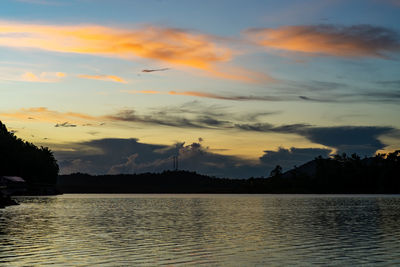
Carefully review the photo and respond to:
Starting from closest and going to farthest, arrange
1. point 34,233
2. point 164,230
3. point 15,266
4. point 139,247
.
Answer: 1. point 15,266
2. point 139,247
3. point 34,233
4. point 164,230

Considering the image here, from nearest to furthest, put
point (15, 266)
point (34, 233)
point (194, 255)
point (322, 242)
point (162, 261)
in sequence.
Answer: point (15, 266), point (162, 261), point (194, 255), point (322, 242), point (34, 233)

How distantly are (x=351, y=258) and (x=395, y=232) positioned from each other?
78.3ft

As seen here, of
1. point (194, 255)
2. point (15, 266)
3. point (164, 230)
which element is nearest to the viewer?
point (15, 266)

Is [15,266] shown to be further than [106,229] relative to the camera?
No

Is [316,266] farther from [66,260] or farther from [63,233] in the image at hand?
[63,233]

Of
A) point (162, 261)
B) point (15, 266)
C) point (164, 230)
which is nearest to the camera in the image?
point (15, 266)

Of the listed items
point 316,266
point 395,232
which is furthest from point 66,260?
point 395,232

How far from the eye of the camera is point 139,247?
47.8 m

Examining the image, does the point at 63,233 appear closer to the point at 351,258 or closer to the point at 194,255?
the point at 194,255

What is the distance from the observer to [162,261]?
129 feet

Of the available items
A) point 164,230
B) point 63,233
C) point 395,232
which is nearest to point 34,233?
point 63,233

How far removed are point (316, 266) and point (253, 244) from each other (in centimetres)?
1331

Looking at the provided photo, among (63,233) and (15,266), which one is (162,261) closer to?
(15,266)

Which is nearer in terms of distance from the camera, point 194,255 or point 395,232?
point 194,255
